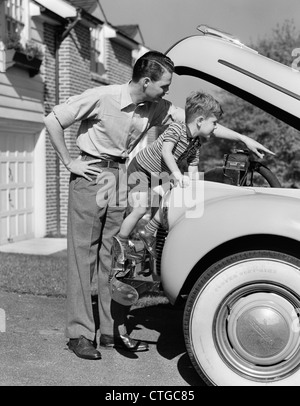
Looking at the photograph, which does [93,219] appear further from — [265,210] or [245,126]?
[245,126]

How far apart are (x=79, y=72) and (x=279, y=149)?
22.9 ft

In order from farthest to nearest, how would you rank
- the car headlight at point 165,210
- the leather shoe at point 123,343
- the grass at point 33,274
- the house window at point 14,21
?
1. the house window at point 14,21
2. the grass at point 33,274
3. the leather shoe at point 123,343
4. the car headlight at point 165,210

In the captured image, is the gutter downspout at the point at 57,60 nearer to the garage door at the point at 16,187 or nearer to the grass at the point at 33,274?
the garage door at the point at 16,187

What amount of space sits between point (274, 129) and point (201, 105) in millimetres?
14210

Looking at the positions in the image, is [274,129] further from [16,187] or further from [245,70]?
[245,70]

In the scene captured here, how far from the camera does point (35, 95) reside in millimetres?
11766

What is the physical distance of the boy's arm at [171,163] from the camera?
3574mm

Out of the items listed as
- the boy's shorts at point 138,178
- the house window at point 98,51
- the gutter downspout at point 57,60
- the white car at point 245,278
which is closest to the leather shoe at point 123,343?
the white car at point 245,278

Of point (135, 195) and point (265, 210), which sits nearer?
point (265, 210)

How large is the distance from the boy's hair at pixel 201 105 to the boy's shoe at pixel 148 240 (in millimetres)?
808

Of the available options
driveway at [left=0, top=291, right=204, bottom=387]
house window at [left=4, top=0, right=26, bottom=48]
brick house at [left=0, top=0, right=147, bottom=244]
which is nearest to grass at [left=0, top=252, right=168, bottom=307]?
driveway at [left=0, top=291, right=204, bottom=387]

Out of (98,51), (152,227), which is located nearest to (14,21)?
(98,51)

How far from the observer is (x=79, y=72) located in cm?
1330
